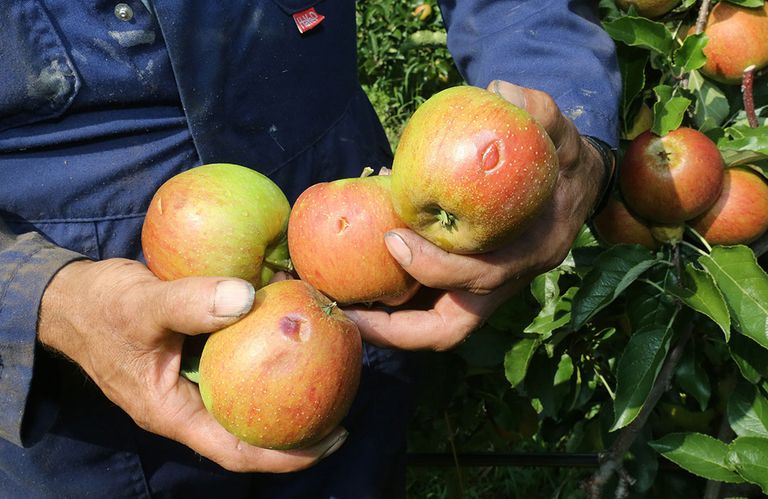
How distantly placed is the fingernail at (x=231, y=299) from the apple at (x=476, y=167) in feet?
0.81

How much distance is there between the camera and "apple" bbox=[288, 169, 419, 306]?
1.08m

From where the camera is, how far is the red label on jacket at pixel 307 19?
1.36 metres

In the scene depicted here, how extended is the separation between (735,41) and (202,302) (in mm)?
1214

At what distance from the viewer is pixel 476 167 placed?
0.96 metres

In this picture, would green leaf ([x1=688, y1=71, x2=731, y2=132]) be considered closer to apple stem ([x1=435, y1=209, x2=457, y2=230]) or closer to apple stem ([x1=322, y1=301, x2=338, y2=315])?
apple stem ([x1=435, y1=209, x2=457, y2=230])

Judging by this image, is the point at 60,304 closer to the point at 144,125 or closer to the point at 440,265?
the point at 144,125

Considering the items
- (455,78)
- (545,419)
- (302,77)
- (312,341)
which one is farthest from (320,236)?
(455,78)

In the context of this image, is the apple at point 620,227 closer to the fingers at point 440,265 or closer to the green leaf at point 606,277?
the green leaf at point 606,277

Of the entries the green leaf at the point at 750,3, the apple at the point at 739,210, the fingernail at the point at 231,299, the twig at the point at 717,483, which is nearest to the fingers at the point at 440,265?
the fingernail at the point at 231,299

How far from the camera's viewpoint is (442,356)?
184cm

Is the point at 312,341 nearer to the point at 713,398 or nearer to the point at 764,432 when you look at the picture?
the point at 764,432

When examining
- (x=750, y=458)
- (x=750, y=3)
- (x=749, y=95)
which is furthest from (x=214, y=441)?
(x=750, y=3)

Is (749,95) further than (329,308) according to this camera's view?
Yes

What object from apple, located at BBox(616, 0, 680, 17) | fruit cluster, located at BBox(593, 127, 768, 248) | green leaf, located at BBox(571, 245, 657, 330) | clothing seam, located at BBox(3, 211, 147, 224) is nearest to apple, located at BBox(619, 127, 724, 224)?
fruit cluster, located at BBox(593, 127, 768, 248)
